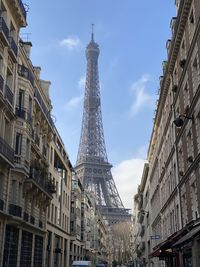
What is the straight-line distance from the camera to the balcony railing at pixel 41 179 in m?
40.3

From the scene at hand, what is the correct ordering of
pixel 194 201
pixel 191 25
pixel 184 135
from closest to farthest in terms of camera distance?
1. pixel 194 201
2. pixel 191 25
3. pixel 184 135

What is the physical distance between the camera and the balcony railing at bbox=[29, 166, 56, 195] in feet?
132

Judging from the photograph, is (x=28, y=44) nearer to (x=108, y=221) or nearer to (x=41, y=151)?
(x=41, y=151)

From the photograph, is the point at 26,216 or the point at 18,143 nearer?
the point at 18,143

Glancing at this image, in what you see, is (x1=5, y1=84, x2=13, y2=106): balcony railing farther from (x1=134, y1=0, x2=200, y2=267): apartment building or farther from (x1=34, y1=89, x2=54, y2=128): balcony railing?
(x1=134, y1=0, x2=200, y2=267): apartment building

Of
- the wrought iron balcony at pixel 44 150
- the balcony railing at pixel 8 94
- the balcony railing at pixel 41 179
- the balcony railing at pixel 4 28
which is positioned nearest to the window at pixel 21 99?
the balcony railing at pixel 8 94

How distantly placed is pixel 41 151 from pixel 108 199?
138974 mm

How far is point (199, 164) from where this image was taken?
25.7m

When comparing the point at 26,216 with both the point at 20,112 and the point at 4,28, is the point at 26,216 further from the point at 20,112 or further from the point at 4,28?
the point at 4,28

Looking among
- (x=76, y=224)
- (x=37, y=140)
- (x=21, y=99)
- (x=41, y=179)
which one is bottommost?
(x=76, y=224)

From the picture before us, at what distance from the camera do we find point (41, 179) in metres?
44.3

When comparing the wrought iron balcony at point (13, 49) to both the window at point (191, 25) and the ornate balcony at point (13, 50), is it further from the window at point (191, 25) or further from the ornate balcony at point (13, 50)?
the window at point (191, 25)

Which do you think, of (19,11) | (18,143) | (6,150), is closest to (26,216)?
(18,143)

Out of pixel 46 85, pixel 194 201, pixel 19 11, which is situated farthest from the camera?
pixel 46 85
